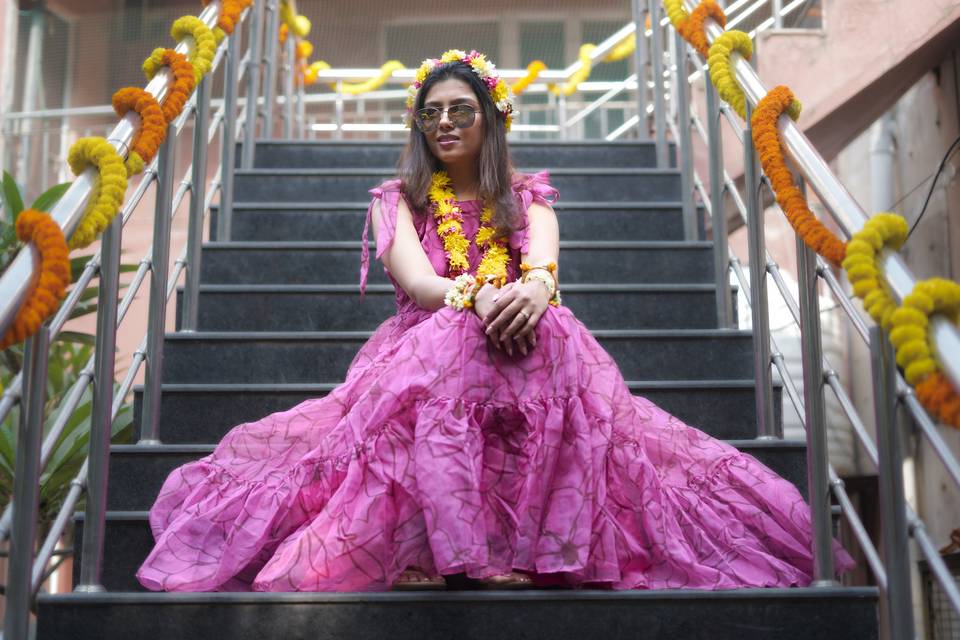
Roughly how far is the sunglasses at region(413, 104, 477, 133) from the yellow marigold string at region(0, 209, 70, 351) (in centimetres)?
109

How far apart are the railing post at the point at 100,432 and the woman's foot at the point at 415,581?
1.70 ft

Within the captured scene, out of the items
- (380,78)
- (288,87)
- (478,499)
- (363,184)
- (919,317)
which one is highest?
(380,78)

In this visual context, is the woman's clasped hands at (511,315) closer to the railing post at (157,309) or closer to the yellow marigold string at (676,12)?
the railing post at (157,309)

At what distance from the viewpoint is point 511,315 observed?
200cm

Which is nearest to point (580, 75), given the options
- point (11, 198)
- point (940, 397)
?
point (11, 198)

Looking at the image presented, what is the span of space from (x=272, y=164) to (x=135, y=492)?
6.79 ft

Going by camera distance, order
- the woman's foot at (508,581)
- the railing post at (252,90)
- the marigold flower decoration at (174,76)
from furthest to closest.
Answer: the railing post at (252,90), the marigold flower decoration at (174,76), the woman's foot at (508,581)

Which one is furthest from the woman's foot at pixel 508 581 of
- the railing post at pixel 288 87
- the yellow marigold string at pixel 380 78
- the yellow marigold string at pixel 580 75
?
the yellow marigold string at pixel 380 78

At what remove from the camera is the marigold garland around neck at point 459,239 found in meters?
2.52

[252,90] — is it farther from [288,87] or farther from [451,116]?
[451,116]

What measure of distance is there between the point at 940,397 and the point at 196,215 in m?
2.28

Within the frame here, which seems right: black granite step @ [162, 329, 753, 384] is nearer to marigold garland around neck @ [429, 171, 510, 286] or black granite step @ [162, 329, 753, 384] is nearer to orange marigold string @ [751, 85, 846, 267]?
marigold garland around neck @ [429, 171, 510, 286]

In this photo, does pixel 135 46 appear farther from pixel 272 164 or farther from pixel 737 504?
pixel 737 504

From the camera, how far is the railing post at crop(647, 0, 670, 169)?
4215 millimetres
